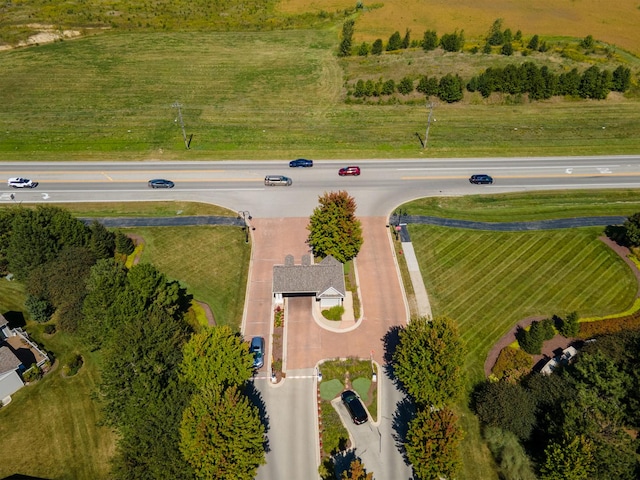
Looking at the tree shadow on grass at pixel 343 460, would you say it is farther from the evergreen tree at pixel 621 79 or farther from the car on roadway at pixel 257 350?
the evergreen tree at pixel 621 79

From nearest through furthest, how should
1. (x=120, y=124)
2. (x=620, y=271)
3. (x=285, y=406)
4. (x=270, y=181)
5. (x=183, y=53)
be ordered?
(x=285, y=406) → (x=620, y=271) → (x=270, y=181) → (x=120, y=124) → (x=183, y=53)

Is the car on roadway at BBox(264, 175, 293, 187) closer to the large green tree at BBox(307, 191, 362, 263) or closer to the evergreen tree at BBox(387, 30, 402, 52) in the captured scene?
the large green tree at BBox(307, 191, 362, 263)

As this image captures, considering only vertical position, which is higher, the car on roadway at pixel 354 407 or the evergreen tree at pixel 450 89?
the evergreen tree at pixel 450 89

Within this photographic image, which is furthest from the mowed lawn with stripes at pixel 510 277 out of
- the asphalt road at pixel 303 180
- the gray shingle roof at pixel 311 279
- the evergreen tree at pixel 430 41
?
the evergreen tree at pixel 430 41

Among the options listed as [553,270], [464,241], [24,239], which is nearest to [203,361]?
[24,239]

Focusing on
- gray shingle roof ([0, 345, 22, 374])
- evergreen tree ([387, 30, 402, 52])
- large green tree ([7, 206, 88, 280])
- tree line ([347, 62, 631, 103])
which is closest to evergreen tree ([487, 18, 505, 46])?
evergreen tree ([387, 30, 402, 52])

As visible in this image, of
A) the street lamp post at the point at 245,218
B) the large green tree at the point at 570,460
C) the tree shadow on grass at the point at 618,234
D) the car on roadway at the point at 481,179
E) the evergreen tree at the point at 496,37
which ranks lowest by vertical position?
the large green tree at the point at 570,460

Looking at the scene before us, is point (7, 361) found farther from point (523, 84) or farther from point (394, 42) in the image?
point (394, 42)

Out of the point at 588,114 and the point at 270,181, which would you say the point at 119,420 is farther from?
the point at 588,114
